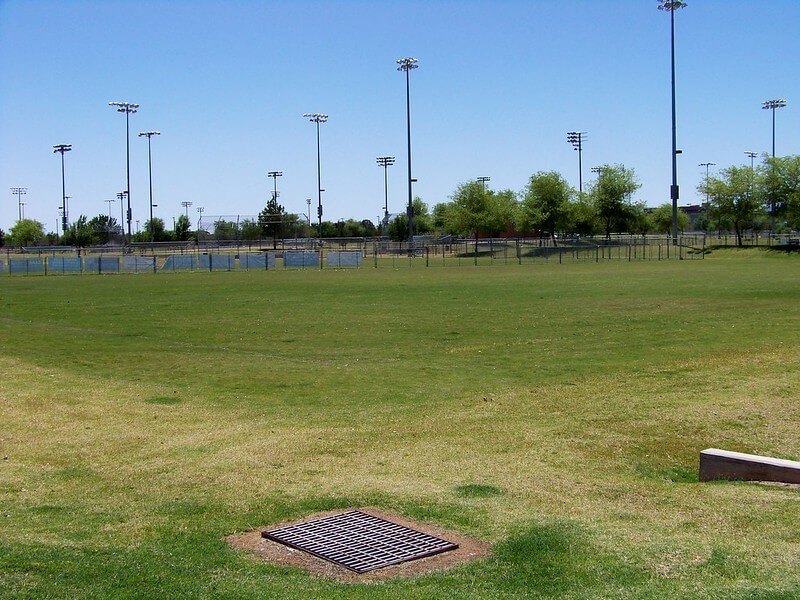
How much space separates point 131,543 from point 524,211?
4168 inches

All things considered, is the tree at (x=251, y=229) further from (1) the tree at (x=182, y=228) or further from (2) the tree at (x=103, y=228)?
(2) the tree at (x=103, y=228)

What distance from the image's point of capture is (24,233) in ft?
521

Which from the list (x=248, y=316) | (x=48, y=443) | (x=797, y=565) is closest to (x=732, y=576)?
(x=797, y=565)

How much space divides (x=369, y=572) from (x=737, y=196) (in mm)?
103606

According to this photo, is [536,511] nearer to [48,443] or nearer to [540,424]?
[540,424]

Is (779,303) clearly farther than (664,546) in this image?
Yes

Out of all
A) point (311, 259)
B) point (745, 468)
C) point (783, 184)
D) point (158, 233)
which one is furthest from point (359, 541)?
point (158, 233)

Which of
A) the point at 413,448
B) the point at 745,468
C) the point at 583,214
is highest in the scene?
the point at 583,214

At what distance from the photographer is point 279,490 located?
916 centimetres

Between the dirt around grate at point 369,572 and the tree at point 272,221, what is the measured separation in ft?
392

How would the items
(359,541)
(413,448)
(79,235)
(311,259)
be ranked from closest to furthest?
(359,541) < (413,448) < (311,259) < (79,235)

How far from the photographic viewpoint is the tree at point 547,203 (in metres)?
110

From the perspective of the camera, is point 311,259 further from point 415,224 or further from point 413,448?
point 415,224

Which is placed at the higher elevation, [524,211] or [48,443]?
[524,211]
